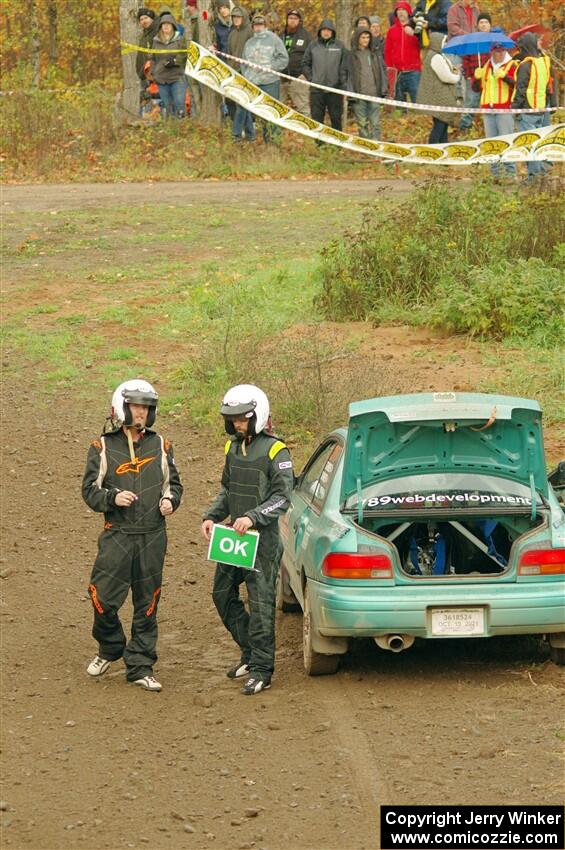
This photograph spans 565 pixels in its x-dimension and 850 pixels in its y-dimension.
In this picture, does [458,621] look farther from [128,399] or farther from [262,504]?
[128,399]

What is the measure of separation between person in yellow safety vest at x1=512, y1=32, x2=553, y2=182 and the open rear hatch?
15670mm

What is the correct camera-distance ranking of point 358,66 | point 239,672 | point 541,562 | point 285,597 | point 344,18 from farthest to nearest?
point 344,18 < point 358,66 < point 285,597 < point 239,672 < point 541,562

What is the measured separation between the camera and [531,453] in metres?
9.12

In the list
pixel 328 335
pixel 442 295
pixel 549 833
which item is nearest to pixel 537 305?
pixel 442 295

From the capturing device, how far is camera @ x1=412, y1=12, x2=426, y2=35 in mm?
27841

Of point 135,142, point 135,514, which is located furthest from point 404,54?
point 135,514

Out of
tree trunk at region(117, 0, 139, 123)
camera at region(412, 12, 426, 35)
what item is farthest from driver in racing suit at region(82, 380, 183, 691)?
tree trunk at region(117, 0, 139, 123)

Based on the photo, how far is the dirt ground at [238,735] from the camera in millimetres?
6844

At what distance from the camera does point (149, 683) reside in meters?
9.05

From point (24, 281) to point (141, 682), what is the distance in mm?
12975

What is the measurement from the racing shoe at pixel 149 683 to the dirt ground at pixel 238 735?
3.1 inches

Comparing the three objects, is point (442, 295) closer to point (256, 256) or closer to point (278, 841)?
point (256, 256)

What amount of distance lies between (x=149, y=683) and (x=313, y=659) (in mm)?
997

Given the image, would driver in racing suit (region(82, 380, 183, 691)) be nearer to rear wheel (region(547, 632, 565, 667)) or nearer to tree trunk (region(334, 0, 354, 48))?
rear wheel (region(547, 632, 565, 667))
